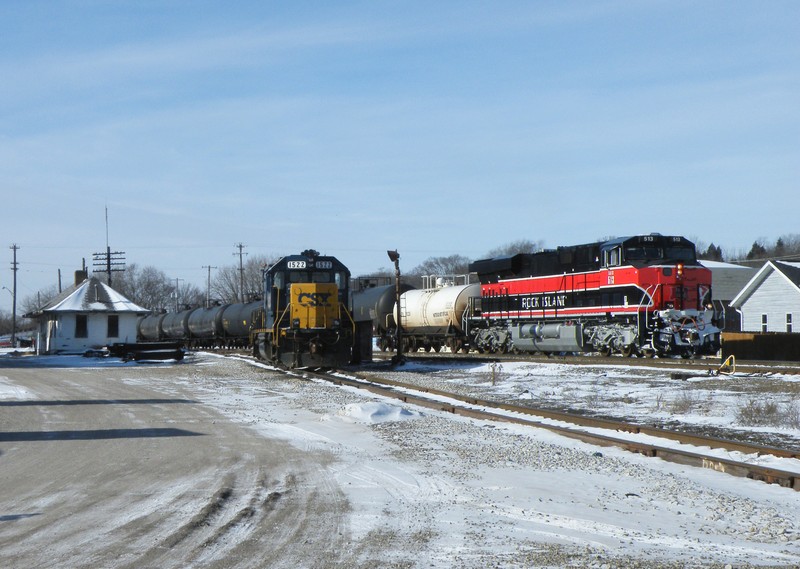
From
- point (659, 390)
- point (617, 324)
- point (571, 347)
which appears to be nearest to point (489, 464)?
point (659, 390)

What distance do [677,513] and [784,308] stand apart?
146ft

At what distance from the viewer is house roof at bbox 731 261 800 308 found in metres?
47.2

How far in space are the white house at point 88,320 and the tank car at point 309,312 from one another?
26.2 meters

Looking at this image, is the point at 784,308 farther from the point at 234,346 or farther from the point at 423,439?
the point at 423,439

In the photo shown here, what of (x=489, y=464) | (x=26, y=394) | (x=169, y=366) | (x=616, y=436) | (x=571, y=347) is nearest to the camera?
(x=489, y=464)

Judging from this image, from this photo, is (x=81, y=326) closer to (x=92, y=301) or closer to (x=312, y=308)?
(x=92, y=301)

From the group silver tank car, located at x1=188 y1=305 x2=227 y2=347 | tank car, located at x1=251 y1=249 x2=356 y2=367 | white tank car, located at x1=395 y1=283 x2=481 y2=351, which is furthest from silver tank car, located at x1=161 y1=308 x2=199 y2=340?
tank car, located at x1=251 y1=249 x2=356 y2=367

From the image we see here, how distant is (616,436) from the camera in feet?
39.3

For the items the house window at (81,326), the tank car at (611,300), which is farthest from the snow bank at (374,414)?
the house window at (81,326)

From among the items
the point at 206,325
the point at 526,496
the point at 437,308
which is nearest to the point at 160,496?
the point at 526,496

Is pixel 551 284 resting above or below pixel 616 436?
above

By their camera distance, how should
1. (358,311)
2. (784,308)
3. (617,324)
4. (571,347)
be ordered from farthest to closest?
(784,308), (358,311), (571,347), (617,324)

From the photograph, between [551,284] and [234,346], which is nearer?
[551,284]

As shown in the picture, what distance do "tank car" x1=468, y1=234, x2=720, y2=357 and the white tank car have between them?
2982mm
